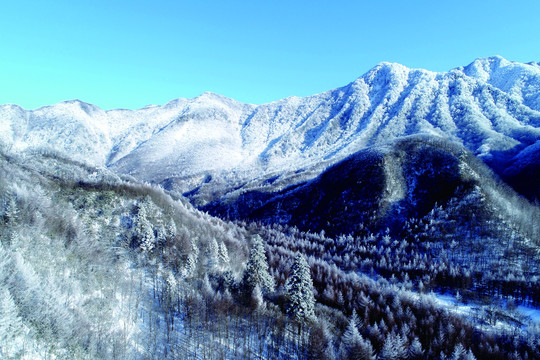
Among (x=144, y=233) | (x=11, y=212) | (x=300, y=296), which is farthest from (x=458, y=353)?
(x=11, y=212)

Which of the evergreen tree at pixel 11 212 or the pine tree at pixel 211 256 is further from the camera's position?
the pine tree at pixel 211 256

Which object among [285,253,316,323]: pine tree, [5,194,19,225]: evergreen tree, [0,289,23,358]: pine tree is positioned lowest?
[0,289,23,358]: pine tree

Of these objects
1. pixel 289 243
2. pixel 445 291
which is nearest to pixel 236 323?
pixel 445 291

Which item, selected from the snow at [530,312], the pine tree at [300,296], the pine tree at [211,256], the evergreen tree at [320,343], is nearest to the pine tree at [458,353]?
the evergreen tree at [320,343]

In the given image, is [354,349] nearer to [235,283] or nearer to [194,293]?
[235,283]

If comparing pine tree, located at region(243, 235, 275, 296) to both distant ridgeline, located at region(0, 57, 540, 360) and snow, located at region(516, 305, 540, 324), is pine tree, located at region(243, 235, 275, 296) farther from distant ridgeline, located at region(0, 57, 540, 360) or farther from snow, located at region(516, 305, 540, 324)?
snow, located at region(516, 305, 540, 324)

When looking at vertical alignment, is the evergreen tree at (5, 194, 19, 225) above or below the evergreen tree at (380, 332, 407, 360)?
above

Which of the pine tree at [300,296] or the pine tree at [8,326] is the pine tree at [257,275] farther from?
the pine tree at [8,326]

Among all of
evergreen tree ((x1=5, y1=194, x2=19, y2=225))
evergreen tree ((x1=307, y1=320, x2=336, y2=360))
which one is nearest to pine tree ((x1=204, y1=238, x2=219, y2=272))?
evergreen tree ((x1=307, y1=320, x2=336, y2=360))

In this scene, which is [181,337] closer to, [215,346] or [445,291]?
[215,346]
